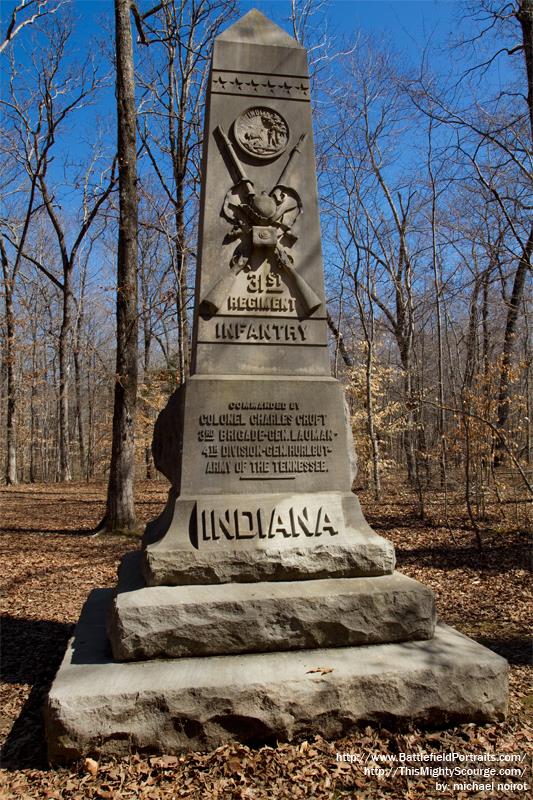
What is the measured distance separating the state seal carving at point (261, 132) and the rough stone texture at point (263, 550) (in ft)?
9.02

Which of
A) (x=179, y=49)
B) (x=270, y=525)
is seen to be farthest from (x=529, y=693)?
(x=179, y=49)

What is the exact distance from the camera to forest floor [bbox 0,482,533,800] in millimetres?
2924

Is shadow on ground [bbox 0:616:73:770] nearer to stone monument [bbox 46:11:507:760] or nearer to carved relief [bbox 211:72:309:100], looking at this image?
stone monument [bbox 46:11:507:760]

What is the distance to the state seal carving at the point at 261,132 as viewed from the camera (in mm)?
4626

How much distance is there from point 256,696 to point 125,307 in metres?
8.20

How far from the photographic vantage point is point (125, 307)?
33.9ft

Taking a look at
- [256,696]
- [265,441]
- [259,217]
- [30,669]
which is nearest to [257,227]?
[259,217]

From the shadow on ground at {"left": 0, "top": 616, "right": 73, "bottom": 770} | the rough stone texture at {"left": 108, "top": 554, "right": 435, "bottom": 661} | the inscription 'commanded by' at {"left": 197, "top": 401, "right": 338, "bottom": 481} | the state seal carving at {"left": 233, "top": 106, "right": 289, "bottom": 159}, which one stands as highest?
the state seal carving at {"left": 233, "top": 106, "right": 289, "bottom": 159}

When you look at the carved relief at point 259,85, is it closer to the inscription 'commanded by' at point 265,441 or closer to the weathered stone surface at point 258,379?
the weathered stone surface at point 258,379

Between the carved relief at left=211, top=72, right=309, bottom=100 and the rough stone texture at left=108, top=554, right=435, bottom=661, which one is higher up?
the carved relief at left=211, top=72, right=309, bottom=100

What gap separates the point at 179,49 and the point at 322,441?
57.0 ft

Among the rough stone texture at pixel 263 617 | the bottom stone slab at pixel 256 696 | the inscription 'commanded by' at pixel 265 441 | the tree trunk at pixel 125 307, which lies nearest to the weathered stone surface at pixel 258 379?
the inscription 'commanded by' at pixel 265 441

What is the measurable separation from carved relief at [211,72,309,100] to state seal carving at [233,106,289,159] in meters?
0.15

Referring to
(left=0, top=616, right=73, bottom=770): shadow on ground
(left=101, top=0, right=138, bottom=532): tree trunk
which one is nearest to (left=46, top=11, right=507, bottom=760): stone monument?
(left=0, top=616, right=73, bottom=770): shadow on ground
